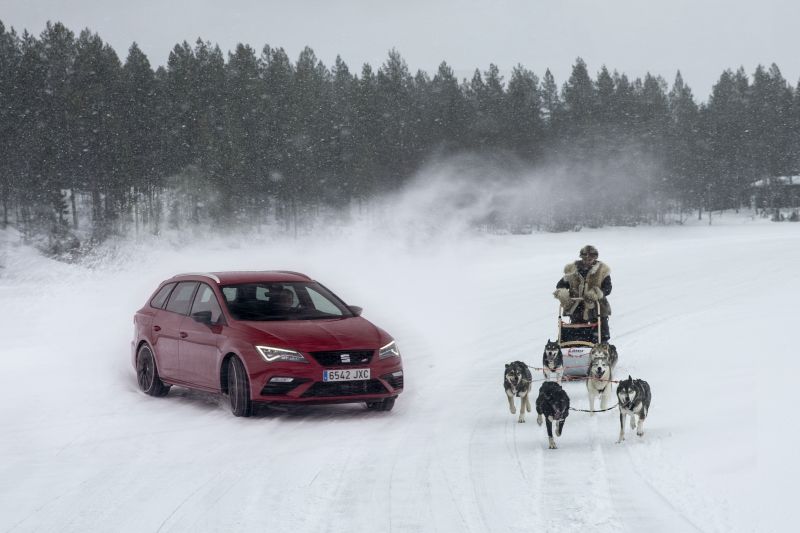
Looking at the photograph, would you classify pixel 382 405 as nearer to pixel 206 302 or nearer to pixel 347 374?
pixel 347 374

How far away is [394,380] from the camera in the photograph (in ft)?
31.5

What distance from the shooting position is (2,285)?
37.3 meters

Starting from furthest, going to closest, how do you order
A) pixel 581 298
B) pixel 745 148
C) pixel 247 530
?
1. pixel 745 148
2. pixel 581 298
3. pixel 247 530

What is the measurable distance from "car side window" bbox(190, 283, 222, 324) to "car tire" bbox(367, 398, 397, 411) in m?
1.85

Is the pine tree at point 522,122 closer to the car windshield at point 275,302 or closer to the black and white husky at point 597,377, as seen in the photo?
the car windshield at point 275,302

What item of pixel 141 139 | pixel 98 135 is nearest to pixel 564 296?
pixel 98 135

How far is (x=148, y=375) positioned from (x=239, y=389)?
2.25m

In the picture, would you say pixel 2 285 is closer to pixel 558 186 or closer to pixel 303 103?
pixel 303 103

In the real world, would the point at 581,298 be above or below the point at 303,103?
below

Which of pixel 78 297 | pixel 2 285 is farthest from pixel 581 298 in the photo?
pixel 2 285

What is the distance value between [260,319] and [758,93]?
103677 mm

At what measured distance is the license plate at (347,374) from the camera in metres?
9.17

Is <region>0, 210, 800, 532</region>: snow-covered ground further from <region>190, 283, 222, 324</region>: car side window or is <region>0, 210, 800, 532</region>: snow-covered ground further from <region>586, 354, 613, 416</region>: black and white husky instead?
<region>190, 283, 222, 324</region>: car side window

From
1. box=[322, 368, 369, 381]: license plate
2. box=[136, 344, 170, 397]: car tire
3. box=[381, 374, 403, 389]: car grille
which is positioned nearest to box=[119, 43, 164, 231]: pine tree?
box=[136, 344, 170, 397]: car tire
